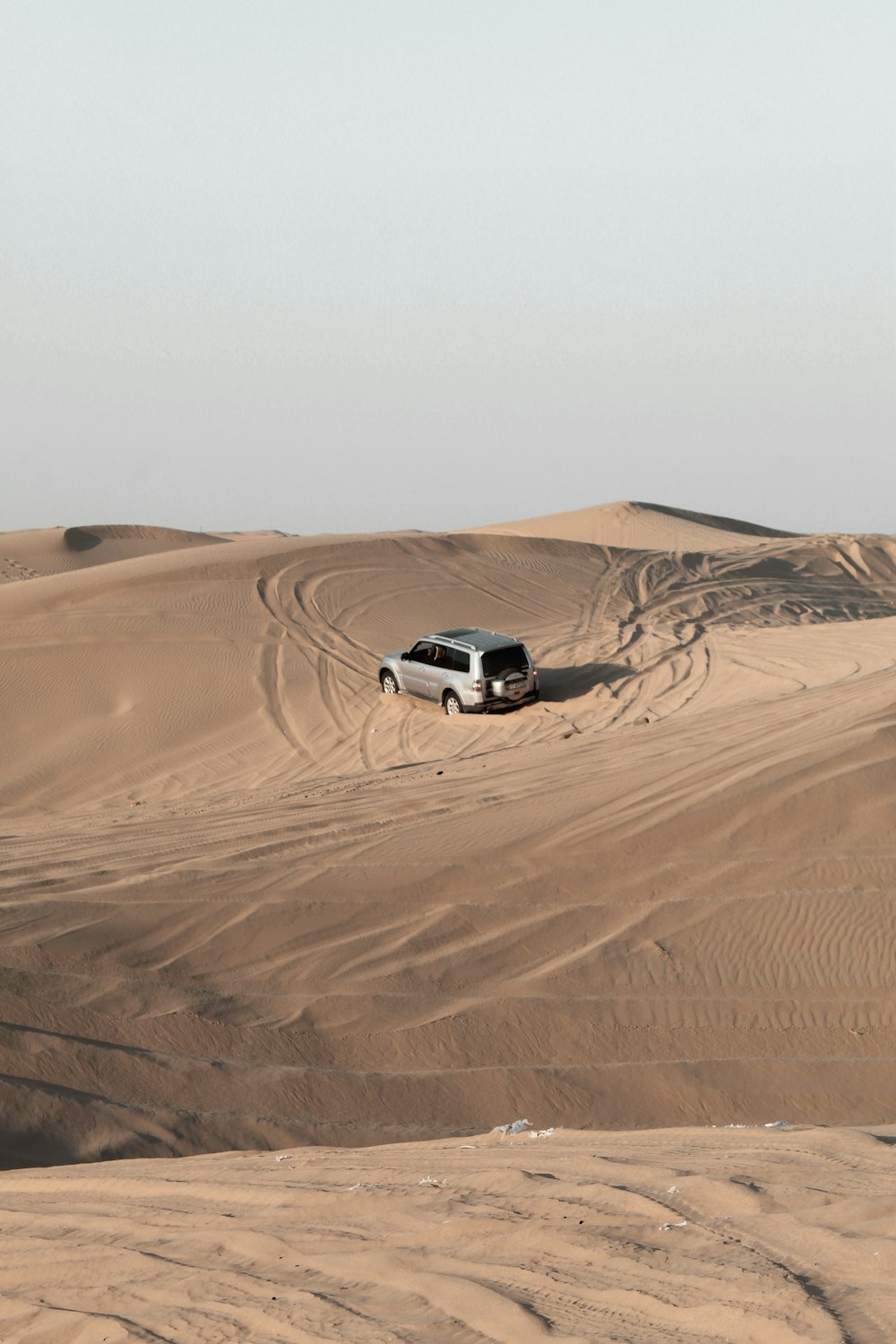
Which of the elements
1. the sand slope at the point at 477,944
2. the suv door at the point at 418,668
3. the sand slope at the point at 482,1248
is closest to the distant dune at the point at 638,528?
the suv door at the point at 418,668

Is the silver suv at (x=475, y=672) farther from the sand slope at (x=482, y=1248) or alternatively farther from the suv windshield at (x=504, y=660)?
the sand slope at (x=482, y=1248)

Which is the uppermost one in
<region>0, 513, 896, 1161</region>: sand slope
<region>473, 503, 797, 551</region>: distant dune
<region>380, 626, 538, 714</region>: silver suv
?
<region>473, 503, 797, 551</region>: distant dune

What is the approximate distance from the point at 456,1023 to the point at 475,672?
41.4 ft

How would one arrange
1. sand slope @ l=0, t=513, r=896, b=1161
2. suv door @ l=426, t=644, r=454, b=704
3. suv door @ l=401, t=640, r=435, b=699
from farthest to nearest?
suv door @ l=401, t=640, r=435, b=699, suv door @ l=426, t=644, r=454, b=704, sand slope @ l=0, t=513, r=896, b=1161

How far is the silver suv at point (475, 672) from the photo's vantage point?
2162 centimetres

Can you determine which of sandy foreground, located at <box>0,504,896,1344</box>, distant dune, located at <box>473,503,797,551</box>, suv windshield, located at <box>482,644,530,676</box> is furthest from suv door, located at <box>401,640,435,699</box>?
distant dune, located at <box>473,503,797,551</box>

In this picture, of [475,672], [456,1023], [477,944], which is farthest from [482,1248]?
[475,672]

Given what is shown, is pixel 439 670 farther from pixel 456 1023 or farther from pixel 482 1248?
pixel 482 1248

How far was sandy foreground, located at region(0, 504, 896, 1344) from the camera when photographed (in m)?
4.34

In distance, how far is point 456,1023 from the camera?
364 inches

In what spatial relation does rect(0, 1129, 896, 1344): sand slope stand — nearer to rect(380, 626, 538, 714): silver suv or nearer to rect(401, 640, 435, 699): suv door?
rect(380, 626, 538, 714): silver suv

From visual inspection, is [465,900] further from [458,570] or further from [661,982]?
[458,570]

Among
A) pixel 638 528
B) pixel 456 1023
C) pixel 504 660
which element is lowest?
pixel 456 1023

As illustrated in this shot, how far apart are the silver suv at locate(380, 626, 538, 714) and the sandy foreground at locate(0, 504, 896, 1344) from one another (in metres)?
0.43
